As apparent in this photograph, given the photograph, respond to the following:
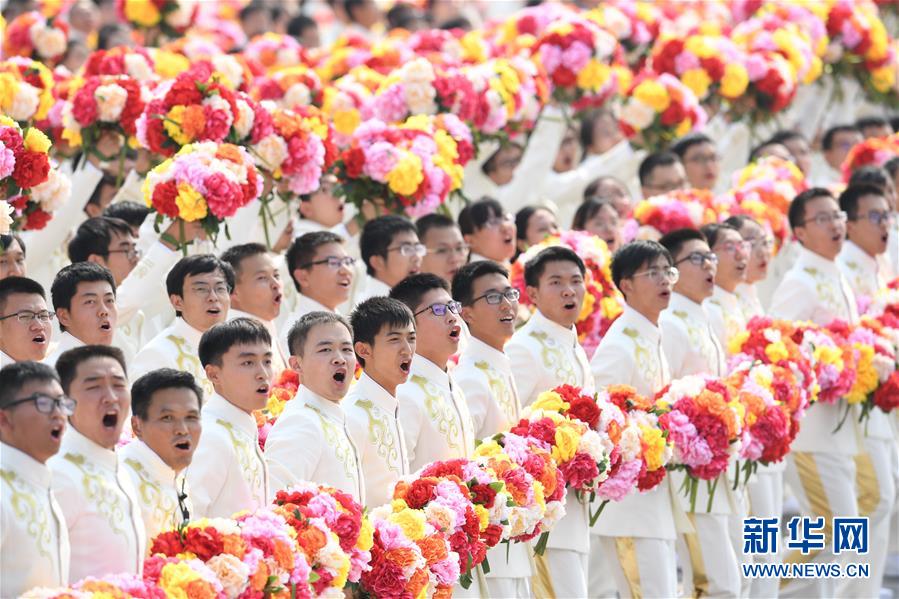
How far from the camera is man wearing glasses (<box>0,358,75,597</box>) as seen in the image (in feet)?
17.1

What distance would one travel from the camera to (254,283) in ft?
26.1

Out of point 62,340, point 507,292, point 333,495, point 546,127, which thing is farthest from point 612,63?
point 333,495

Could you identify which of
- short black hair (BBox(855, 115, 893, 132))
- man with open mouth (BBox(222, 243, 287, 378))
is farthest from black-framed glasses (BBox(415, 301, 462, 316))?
short black hair (BBox(855, 115, 893, 132))

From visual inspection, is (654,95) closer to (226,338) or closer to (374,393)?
(374,393)

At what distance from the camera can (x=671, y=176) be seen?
37.9 ft

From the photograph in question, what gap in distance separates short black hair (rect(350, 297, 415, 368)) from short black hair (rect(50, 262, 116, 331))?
3.20ft

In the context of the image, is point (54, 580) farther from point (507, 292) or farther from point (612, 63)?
point (612, 63)

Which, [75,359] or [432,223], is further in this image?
[432,223]

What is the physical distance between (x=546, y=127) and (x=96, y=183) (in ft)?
12.7

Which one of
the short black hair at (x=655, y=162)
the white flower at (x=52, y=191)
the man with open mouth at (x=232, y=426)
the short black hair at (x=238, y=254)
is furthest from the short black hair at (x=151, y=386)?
the short black hair at (x=655, y=162)

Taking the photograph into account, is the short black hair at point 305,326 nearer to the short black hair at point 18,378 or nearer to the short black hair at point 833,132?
the short black hair at point 18,378

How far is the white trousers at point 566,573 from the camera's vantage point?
24.6 feet

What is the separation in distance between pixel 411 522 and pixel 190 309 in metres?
1.81

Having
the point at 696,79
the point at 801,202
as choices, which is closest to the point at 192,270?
the point at 801,202
